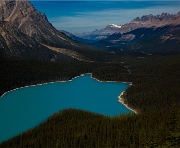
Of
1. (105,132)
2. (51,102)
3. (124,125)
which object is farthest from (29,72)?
(105,132)

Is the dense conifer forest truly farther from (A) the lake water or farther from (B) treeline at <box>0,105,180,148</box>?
(A) the lake water

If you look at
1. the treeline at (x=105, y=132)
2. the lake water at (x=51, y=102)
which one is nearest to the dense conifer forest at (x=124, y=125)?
the treeline at (x=105, y=132)

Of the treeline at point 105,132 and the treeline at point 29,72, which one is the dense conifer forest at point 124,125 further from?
the treeline at point 29,72

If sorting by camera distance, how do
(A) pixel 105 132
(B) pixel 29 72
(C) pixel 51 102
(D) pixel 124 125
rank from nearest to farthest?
(A) pixel 105 132
(D) pixel 124 125
(C) pixel 51 102
(B) pixel 29 72

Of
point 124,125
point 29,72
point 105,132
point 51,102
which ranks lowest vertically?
point 51,102

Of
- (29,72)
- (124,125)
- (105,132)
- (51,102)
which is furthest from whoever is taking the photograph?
(29,72)

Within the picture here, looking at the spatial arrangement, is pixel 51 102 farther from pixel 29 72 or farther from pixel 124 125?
pixel 124 125

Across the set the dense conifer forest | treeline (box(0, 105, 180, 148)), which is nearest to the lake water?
the dense conifer forest
